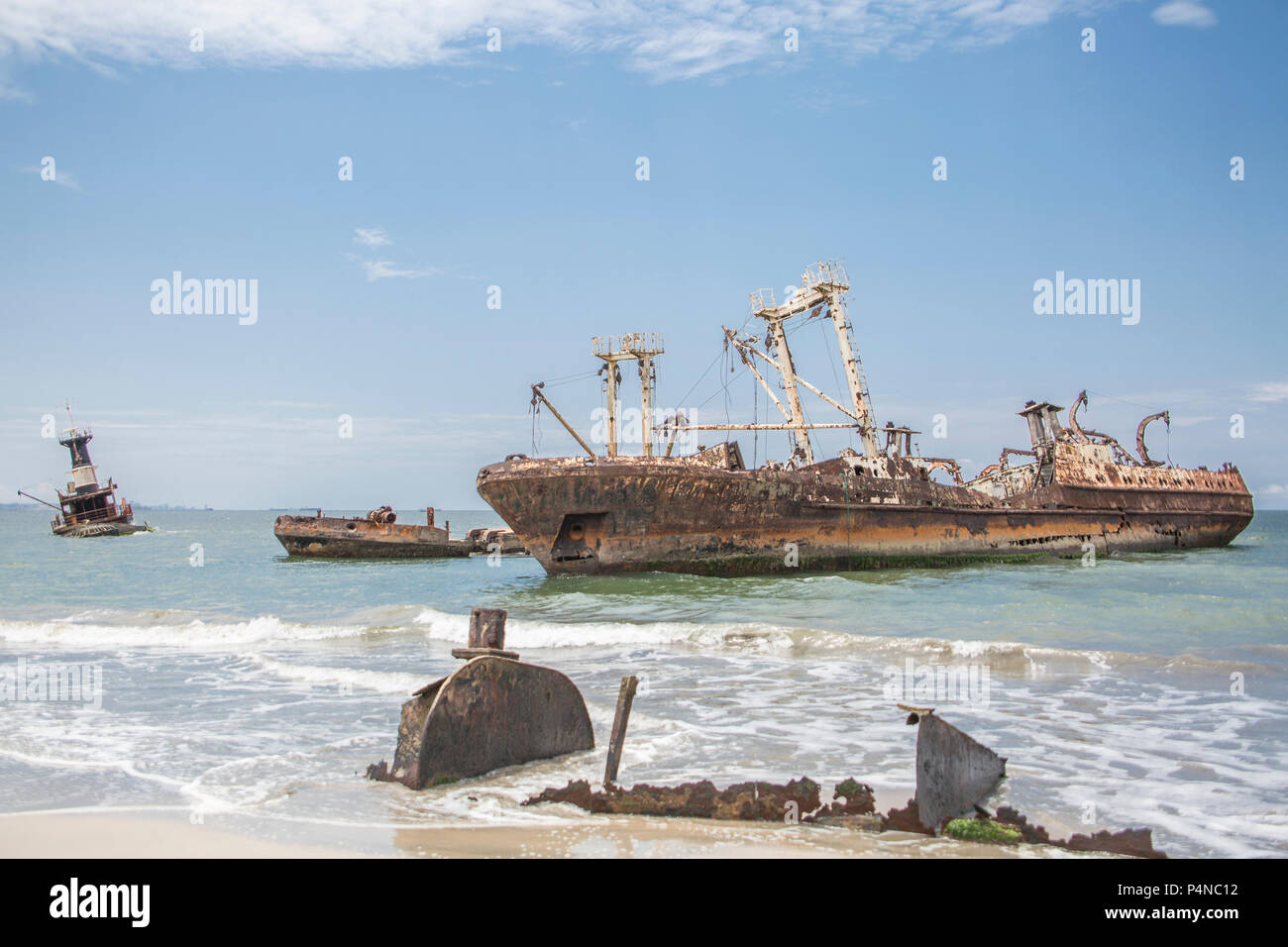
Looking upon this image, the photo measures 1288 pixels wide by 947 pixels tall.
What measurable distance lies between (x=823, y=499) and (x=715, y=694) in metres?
12.1

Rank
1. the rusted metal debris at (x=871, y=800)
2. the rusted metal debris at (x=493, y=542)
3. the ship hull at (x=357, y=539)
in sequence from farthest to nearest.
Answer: the rusted metal debris at (x=493, y=542) → the ship hull at (x=357, y=539) → the rusted metal debris at (x=871, y=800)

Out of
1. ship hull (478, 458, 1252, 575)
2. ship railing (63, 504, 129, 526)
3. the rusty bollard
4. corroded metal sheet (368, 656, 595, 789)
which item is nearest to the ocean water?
corroded metal sheet (368, 656, 595, 789)

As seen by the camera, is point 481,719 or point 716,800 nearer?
point 716,800

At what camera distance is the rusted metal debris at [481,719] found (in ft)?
15.6

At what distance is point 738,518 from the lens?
18.4 metres

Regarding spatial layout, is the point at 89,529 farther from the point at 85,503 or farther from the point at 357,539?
the point at 357,539

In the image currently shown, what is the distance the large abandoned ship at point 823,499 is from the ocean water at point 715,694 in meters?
1.16

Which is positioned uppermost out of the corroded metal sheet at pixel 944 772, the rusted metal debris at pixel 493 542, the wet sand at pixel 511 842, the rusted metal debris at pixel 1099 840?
the corroded metal sheet at pixel 944 772

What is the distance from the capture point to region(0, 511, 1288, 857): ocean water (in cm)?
479

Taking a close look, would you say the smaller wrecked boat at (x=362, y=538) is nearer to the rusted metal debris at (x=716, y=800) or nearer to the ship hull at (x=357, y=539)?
the ship hull at (x=357, y=539)

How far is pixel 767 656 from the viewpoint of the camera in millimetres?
10078

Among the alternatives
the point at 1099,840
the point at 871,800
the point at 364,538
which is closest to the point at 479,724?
the point at 871,800

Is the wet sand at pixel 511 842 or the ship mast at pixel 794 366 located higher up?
the ship mast at pixel 794 366

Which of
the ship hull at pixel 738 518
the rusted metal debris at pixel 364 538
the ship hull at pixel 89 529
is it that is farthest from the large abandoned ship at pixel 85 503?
the ship hull at pixel 738 518
